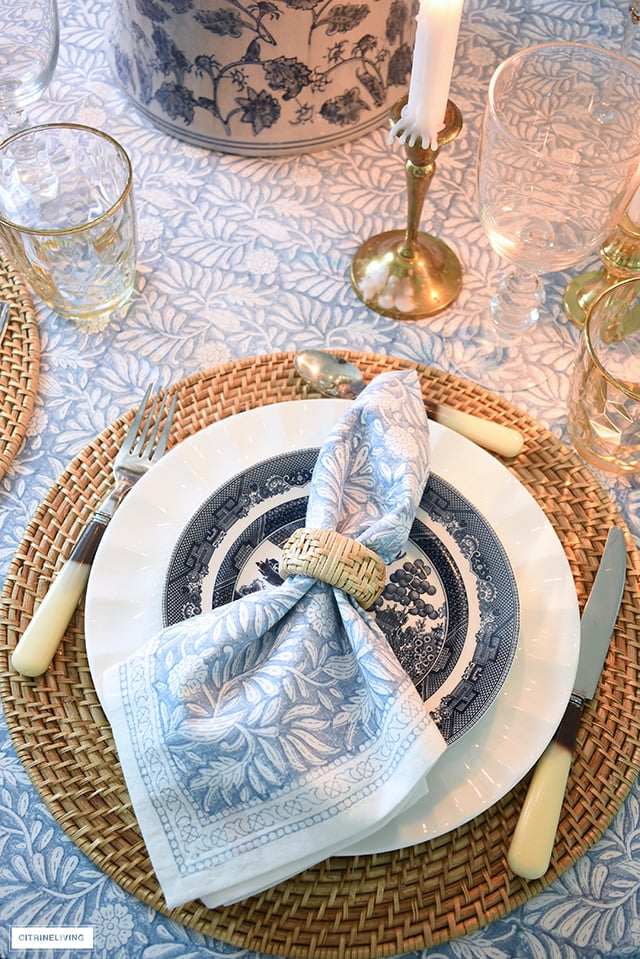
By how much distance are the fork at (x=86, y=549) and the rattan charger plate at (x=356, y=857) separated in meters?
0.01

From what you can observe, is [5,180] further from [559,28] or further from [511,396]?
[559,28]

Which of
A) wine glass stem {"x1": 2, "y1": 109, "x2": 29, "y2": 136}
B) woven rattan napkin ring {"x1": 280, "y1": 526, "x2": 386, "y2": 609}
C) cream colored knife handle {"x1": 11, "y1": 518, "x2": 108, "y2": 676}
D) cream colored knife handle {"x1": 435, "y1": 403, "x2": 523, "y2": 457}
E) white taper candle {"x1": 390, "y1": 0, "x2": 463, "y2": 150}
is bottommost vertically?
cream colored knife handle {"x1": 11, "y1": 518, "x2": 108, "y2": 676}

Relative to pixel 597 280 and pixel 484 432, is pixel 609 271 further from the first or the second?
pixel 484 432

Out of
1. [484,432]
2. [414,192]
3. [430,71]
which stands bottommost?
[484,432]

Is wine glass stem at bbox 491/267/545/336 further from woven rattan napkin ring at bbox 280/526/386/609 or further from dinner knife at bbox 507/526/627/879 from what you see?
woven rattan napkin ring at bbox 280/526/386/609

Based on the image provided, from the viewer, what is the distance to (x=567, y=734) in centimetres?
53

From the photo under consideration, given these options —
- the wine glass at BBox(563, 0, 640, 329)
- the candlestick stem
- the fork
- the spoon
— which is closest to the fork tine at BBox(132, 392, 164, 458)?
the fork

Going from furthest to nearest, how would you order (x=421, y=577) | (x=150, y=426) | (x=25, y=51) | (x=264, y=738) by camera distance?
1. (x=25, y=51)
2. (x=150, y=426)
3. (x=421, y=577)
4. (x=264, y=738)

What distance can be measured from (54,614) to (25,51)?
0.51 meters

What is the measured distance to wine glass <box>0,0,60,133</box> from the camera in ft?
2.47

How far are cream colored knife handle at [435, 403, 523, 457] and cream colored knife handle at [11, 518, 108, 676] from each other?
0.26 metres

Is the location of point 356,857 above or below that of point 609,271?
below

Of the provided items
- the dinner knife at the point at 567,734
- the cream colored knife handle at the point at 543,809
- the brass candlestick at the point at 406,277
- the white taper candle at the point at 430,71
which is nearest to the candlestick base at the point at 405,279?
the brass candlestick at the point at 406,277

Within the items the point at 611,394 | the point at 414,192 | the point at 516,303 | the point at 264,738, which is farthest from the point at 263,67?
the point at 264,738
